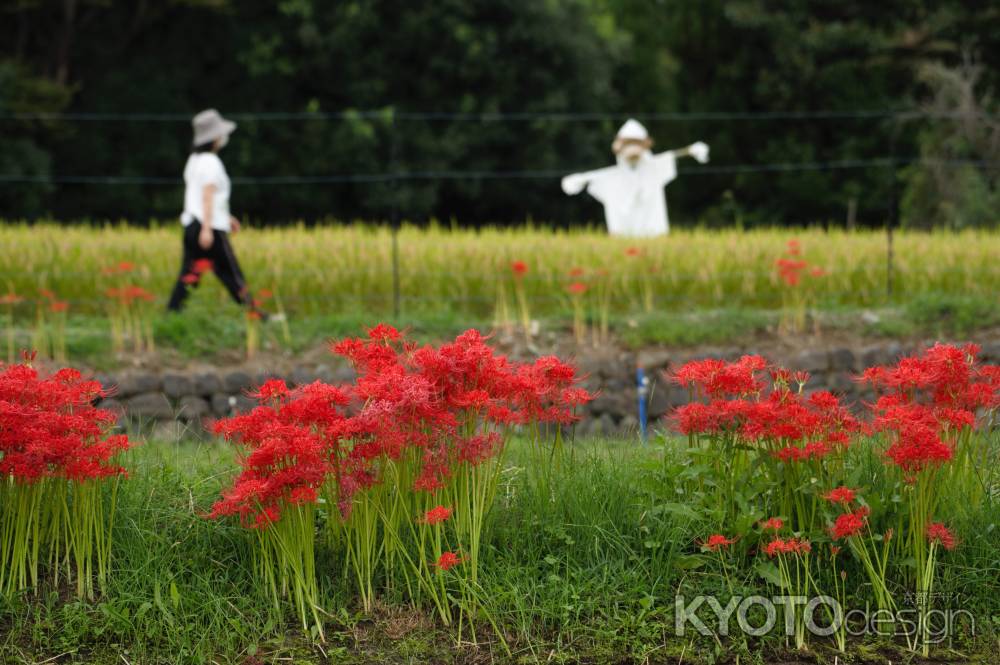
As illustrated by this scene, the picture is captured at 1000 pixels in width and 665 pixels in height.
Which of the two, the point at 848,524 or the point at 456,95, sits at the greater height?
the point at 456,95

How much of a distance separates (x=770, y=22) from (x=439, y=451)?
66.6 ft

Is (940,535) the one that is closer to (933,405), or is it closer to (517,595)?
(933,405)

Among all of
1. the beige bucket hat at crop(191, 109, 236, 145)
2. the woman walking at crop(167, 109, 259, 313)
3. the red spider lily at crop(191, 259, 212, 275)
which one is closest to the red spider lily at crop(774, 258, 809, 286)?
the woman walking at crop(167, 109, 259, 313)

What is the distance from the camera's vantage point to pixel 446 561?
12.7 ft

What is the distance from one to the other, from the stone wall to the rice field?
2.69 feet

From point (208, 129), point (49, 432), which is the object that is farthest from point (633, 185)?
point (49, 432)

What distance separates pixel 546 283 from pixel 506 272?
360mm

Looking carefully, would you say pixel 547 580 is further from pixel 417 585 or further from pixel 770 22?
pixel 770 22

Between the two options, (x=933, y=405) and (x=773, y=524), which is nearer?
(x=773, y=524)

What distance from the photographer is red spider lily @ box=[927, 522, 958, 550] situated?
3.93 meters

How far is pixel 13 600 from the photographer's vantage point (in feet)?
13.3

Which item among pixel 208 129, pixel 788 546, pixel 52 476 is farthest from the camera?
pixel 208 129

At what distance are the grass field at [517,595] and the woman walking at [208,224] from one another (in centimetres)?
484

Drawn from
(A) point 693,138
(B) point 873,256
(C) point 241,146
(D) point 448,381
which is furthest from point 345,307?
(A) point 693,138
